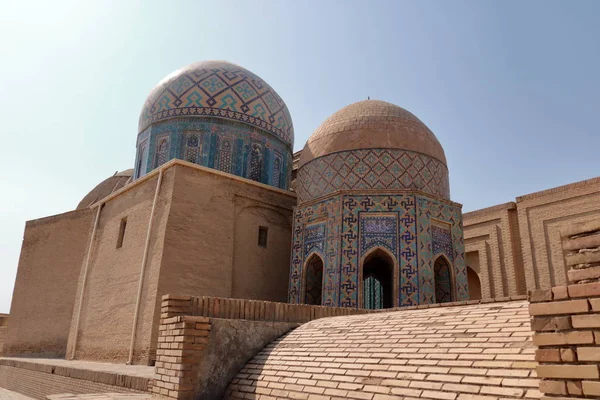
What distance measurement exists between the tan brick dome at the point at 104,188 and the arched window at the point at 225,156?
558cm

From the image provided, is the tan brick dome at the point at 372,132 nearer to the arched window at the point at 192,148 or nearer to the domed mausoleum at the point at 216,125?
the domed mausoleum at the point at 216,125

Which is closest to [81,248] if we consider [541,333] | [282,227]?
[282,227]

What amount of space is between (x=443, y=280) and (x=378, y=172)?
2130 mm

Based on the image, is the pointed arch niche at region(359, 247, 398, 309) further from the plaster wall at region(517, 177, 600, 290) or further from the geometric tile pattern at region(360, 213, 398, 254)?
the plaster wall at region(517, 177, 600, 290)

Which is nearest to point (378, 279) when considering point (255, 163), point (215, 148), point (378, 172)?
point (378, 172)

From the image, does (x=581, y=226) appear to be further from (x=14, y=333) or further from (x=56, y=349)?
(x=14, y=333)

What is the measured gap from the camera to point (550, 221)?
11234 mm

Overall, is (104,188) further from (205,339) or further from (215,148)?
(205,339)

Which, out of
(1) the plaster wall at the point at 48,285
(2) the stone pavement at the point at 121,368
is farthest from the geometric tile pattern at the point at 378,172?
(1) the plaster wall at the point at 48,285

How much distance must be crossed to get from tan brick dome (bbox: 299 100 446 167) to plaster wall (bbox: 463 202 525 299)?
407 cm

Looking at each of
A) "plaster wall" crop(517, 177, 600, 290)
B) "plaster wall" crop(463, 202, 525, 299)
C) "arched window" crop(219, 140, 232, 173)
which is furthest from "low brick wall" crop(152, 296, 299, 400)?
"plaster wall" crop(463, 202, 525, 299)

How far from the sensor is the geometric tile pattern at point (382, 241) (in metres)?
7.54

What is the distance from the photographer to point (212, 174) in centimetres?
889

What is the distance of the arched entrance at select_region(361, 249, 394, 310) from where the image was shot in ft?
26.8
